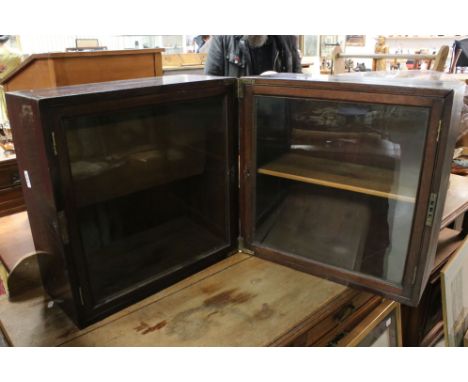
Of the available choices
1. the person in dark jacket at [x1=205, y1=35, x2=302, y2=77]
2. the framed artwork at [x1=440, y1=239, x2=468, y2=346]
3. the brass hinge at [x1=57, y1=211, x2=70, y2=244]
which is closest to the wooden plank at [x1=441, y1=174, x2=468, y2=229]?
the framed artwork at [x1=440, y1=239, x2=468, y2=346]

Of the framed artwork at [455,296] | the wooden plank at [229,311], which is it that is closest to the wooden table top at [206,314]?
the wooden plank at [229,311]

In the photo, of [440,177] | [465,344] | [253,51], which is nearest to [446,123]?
[440,177]

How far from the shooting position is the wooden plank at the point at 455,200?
4.04 ft

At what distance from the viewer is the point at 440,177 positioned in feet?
2.45

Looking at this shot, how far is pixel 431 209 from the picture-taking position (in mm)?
774

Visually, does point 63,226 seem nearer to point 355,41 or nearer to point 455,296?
point 455,296

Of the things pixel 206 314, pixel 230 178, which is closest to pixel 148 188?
pixel 230 178

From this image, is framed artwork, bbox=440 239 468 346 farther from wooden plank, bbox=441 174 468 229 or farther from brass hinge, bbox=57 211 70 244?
brass hinge, bbox=57 211 70 244

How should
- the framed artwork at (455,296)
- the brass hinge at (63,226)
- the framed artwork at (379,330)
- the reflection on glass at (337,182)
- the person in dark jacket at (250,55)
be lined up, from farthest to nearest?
1. the person in dark jacket at (250,55)
2. the framed artwork at (455,296)
3. the framed artwork at (379,330)
4. the reflection on glass at (337,182)
5. the brass hinge at (63,226)

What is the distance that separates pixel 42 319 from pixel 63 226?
250 millimetres

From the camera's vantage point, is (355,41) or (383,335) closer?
(383,335)

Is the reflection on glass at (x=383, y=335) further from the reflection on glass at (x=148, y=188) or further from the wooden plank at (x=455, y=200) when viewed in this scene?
the reflection on glass at (x=148, y=188)

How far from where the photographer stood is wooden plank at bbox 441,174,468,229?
1230 mm

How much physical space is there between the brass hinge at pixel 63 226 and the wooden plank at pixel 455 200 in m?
1.04
